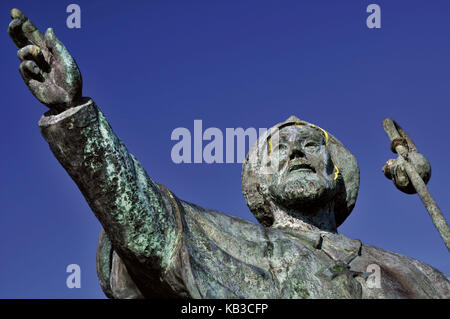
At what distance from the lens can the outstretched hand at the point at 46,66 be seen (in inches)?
223

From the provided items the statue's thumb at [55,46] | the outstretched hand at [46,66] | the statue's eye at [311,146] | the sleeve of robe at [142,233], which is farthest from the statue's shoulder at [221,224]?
the statue's thumb at [55,46]

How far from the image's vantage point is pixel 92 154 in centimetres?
584

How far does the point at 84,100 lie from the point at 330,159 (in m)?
3.40

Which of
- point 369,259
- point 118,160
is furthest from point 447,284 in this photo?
point 118,160

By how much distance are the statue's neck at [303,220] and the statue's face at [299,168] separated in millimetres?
98

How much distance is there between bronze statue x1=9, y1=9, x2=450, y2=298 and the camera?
5.79m

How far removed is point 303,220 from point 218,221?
134 centimetres

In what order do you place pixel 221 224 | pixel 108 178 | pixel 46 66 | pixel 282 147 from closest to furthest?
pixel 46 66
pixel 108 178
pixel 221 224
pixel 282 147

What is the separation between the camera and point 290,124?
8.78 meters

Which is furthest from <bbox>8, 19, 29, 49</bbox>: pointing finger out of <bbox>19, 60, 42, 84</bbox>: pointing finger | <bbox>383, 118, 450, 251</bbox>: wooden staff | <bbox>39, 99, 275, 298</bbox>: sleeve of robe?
<bbox>383, 118, 450, 251</bbox>: wooden staff

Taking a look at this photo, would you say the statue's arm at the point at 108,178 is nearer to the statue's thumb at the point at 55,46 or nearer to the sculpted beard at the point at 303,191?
the statue's thumb at the point at 55,46

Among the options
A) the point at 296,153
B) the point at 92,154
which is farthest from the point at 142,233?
the point at 296,153

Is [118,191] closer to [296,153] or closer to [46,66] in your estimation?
[46,66]

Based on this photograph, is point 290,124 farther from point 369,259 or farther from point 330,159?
point 369,259
